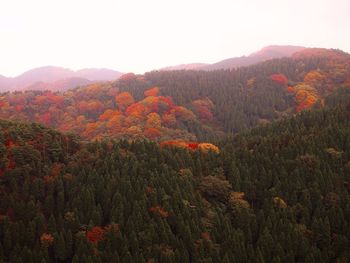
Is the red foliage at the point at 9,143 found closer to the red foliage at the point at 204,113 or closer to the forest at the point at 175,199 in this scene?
the forest at the point at 175,199

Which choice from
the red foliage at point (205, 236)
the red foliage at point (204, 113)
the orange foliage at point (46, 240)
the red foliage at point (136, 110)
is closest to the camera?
the orange foliage at point (46, 240)

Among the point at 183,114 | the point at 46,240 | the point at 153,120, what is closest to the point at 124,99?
the point at 183,114

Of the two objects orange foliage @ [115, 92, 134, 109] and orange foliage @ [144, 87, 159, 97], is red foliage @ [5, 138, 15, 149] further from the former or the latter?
orange foliage @ [144, 87, 159, 97]

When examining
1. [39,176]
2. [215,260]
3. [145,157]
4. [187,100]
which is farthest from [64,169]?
[187,100]

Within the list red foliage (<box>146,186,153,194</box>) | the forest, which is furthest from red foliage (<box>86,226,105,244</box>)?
red foliage (<box>146,186,153,194</box>)

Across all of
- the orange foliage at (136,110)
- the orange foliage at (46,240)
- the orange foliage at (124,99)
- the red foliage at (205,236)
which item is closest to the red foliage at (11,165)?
the orange foliage at (46,240)

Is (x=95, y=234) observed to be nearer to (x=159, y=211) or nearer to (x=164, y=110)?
(x=159, y=211)

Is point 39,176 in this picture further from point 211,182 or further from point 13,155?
point 211,182
